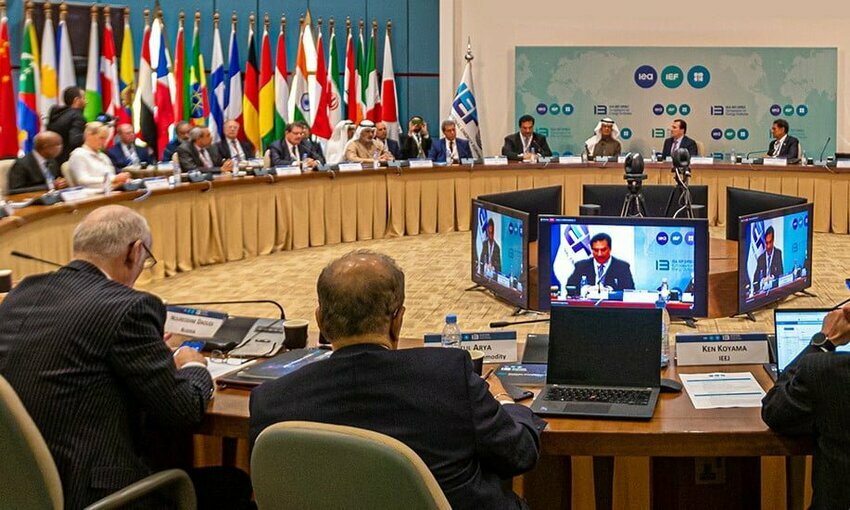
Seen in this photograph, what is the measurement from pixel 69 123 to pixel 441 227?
3.84 metres

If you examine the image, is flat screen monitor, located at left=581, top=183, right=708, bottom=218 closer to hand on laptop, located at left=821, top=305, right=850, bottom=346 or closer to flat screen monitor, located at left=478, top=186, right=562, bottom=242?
flat screen monitor, located at left=478, top=186, right=562, bottom=242

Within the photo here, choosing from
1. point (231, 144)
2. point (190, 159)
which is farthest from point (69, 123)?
point (231, 144)

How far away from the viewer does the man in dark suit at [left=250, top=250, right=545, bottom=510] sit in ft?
6.74

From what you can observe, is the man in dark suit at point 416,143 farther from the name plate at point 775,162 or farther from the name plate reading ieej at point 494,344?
the name plate reading ieej at point 494,344

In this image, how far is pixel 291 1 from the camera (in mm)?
12719

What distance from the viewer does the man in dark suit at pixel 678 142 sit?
37.9 feet

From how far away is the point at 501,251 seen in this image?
6871 millimetres

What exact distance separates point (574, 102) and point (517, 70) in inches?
32.8

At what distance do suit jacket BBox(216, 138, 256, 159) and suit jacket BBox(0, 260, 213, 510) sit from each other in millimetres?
8010

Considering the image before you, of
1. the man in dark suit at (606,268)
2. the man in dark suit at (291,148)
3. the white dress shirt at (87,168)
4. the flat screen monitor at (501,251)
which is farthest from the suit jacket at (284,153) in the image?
the man in dark suit at (606,268)

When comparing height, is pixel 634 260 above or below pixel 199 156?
below

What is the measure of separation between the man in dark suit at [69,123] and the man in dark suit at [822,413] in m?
7.59

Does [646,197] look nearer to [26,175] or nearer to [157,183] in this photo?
[157,183]

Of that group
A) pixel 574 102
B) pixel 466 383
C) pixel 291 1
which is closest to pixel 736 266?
pixel 466 383
